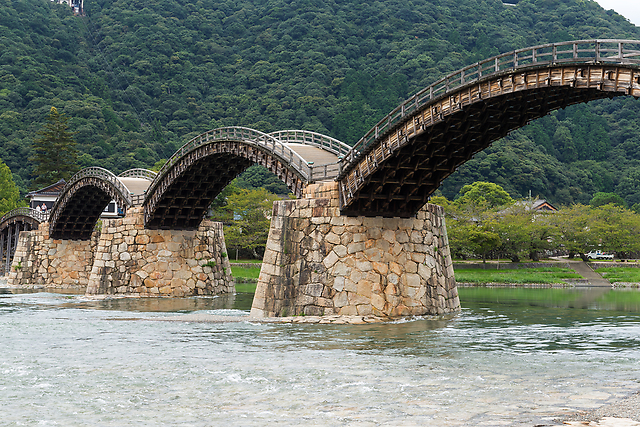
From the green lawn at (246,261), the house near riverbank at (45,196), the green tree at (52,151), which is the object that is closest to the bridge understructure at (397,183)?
the green lawn at (246,261)

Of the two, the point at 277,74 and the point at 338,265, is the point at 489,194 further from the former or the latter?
the point at 338,265

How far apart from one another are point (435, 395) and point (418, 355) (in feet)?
16.0

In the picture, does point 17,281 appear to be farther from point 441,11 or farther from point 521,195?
point 441,11

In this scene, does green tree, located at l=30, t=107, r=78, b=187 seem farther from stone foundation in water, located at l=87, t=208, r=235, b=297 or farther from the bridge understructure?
the bridge understructure

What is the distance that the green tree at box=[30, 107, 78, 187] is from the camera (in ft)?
291

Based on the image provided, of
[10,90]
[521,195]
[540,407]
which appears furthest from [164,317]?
[10,90]

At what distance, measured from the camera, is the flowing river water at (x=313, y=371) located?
40.5 feet

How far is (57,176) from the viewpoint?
89.2 meters

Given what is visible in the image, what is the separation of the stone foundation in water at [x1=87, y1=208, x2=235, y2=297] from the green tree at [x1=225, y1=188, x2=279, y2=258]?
20.5 metres

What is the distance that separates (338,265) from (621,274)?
3945 centimetres

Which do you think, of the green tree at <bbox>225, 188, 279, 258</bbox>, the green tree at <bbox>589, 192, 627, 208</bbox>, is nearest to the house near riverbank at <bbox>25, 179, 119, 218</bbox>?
the green tree at <bbox>225, 188, 279, 258</bbox>

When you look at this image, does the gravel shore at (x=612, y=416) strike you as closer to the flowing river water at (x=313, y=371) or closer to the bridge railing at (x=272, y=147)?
the flowing river water at (x=313, y=371)

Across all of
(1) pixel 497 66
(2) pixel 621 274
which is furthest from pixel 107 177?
(2) pixel 621 274

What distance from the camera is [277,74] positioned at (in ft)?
387
